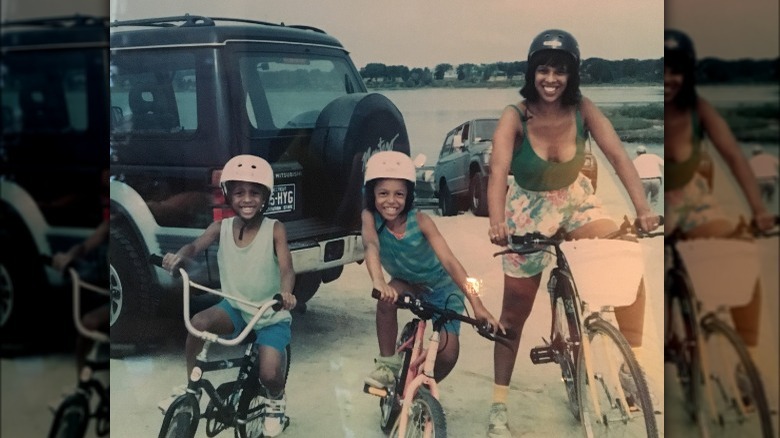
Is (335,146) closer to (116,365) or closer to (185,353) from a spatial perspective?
(185,353)

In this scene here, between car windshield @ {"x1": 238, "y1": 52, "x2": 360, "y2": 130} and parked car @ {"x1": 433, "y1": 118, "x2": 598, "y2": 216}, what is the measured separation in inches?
17.1

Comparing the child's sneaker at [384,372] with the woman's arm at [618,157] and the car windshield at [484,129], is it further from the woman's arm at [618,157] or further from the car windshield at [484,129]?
the woman's arm at [618,157]

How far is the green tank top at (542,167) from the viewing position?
2.85 metres

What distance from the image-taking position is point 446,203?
2.88m

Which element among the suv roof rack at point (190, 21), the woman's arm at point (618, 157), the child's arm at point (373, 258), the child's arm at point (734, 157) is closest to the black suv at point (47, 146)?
the suv roof rack at point (190, 21)

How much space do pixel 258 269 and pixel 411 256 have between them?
0.59m

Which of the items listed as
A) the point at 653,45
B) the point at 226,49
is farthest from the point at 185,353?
the point at 653,45

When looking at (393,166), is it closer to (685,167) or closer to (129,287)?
(129,287)

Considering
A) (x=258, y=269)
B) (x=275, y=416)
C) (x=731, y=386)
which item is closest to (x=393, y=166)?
(x=258, y=269)

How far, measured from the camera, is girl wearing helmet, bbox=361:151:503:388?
2.88 m

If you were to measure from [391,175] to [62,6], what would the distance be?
273cm

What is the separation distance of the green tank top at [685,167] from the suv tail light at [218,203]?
1.86 meters

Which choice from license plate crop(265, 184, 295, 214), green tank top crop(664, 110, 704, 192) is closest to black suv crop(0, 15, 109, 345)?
license plate crop(265, 184, 295, 214)

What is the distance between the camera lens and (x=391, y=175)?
9.47 feet
